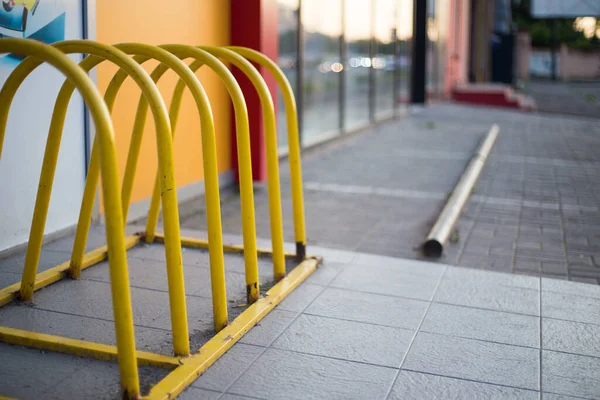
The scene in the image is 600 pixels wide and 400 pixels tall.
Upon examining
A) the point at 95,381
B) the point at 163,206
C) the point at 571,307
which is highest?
the point at 163,206

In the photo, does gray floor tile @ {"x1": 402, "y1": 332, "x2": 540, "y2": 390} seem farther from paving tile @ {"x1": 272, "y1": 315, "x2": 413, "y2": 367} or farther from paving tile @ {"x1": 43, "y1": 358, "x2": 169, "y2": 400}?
paving tile @ {"x1": 43, "y1": 358, "x2": 169, "y2": 400}

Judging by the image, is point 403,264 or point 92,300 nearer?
point 92,300

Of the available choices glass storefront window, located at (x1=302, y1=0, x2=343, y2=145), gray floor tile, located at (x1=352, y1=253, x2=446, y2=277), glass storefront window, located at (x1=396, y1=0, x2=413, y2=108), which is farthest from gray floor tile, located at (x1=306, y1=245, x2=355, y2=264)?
glass storefront window, located at (x1=396, y1=0, x2=413, y2=108)

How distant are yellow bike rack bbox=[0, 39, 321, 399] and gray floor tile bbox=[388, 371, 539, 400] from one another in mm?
807

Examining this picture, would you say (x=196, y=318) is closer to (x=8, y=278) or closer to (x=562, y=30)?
(x=8, y=278)

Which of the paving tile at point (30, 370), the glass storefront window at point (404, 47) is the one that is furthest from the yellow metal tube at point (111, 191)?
the glass storefront window at point (404, 47)

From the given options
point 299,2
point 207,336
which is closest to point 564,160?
point 299,2

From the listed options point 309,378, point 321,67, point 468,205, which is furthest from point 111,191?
point 321,67

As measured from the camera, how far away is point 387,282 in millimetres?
4246

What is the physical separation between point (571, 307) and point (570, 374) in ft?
3.05

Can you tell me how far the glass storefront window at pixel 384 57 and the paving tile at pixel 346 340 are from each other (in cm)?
1045

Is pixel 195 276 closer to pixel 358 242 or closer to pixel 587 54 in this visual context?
pixel 358 242

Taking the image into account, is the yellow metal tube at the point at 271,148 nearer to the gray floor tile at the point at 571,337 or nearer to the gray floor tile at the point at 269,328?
the gray floor tile at the point at 269,328

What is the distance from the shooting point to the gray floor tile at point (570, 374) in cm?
291
